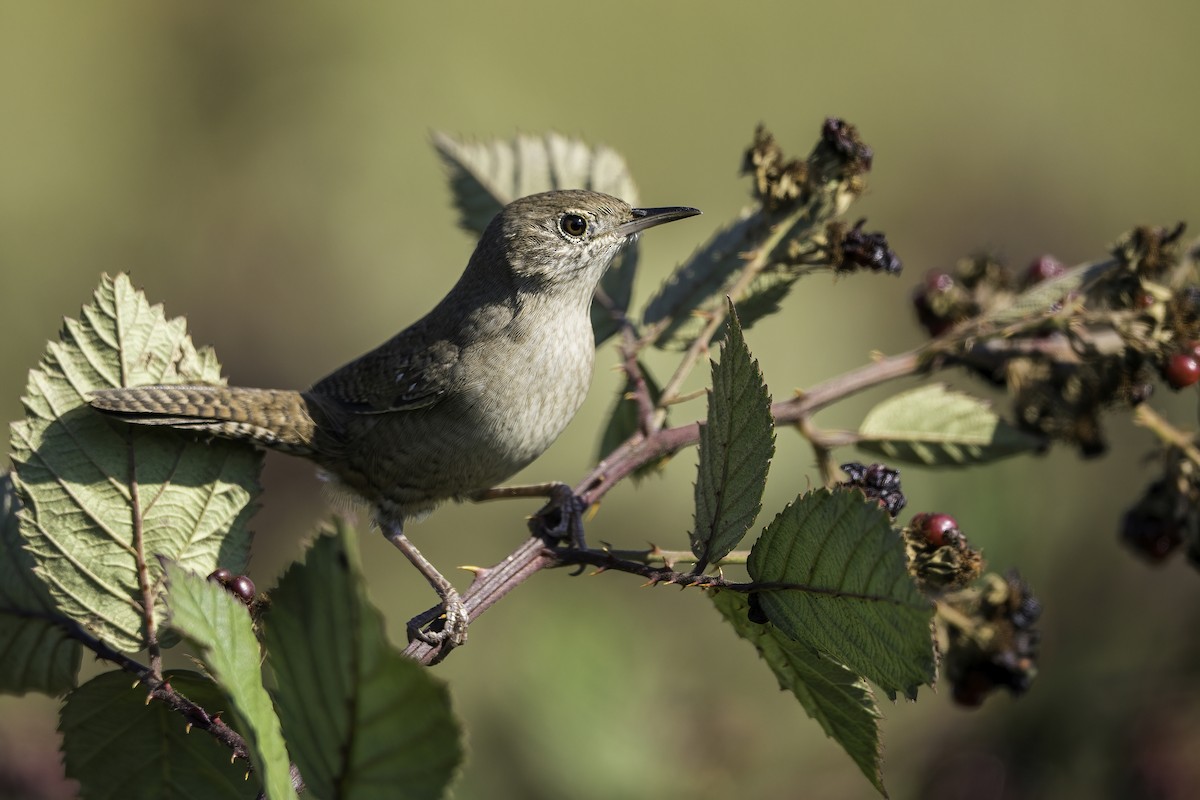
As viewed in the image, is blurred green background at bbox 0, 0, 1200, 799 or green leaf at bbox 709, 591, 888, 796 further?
blurred green background at bbox 0, 0, 1200, 799

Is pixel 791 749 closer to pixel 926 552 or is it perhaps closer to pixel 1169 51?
pixel 926 552

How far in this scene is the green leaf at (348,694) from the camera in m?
1.24

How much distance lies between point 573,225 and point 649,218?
0.24 metres

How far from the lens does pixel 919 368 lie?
2.86 meters

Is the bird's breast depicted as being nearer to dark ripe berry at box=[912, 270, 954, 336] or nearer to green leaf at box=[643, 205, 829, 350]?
green leaf at box=[643, 205, 829, 350]

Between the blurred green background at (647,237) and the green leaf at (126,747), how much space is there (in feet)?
3.68

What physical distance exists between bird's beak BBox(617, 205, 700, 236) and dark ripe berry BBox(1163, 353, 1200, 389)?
137 centimetres

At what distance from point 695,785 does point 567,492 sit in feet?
4.39

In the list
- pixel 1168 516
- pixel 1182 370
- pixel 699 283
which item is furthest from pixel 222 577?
pixel 1168 516

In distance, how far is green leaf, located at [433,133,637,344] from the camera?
10.9ft

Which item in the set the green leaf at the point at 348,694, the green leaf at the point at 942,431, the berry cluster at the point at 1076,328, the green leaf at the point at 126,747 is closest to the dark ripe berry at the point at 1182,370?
the berry cluster at the point at 1076,328

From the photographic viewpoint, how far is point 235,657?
1446 millimetres

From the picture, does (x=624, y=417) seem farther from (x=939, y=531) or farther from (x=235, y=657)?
(x=235, y=657)

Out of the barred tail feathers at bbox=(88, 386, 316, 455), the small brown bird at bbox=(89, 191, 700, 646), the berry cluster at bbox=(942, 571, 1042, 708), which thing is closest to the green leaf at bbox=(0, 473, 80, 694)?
the barred tail feathers at bbox=(88, 386, 316, 455)
